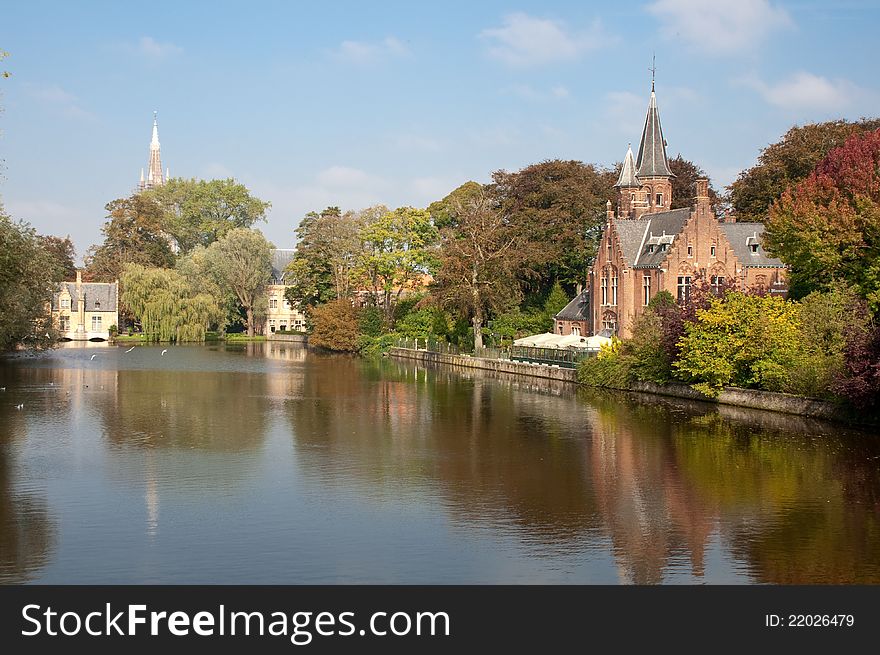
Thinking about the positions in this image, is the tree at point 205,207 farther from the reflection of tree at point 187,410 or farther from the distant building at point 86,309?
the reflection of tree at point 187,410

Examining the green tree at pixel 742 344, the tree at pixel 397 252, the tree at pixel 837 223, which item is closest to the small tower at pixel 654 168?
the tree at pixel 397 252

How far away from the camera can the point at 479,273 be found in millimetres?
57188

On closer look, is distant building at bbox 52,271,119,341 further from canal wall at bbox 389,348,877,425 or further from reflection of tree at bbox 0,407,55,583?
reflection of tree at bbox 0,407,55,583

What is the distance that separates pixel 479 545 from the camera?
15344mm

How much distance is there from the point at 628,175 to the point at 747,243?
10724 mm

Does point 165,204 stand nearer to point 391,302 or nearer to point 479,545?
point 391,302

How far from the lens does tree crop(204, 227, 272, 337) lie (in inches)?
3415

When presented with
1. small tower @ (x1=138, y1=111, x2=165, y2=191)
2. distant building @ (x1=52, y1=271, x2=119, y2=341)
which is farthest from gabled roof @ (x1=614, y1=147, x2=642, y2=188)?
small tower @ (x1=138, y1=111, x2=165, y2=191)

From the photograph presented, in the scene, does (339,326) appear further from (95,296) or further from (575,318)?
(95,296)

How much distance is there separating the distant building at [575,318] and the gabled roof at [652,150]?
27.9ft

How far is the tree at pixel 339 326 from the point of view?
2810 inches

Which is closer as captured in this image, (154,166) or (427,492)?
(427,492)

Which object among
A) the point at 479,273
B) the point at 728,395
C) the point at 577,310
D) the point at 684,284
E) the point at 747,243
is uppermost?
the point at 747,243

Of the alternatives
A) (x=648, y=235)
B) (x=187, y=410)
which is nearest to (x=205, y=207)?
(x=648, y=235)
